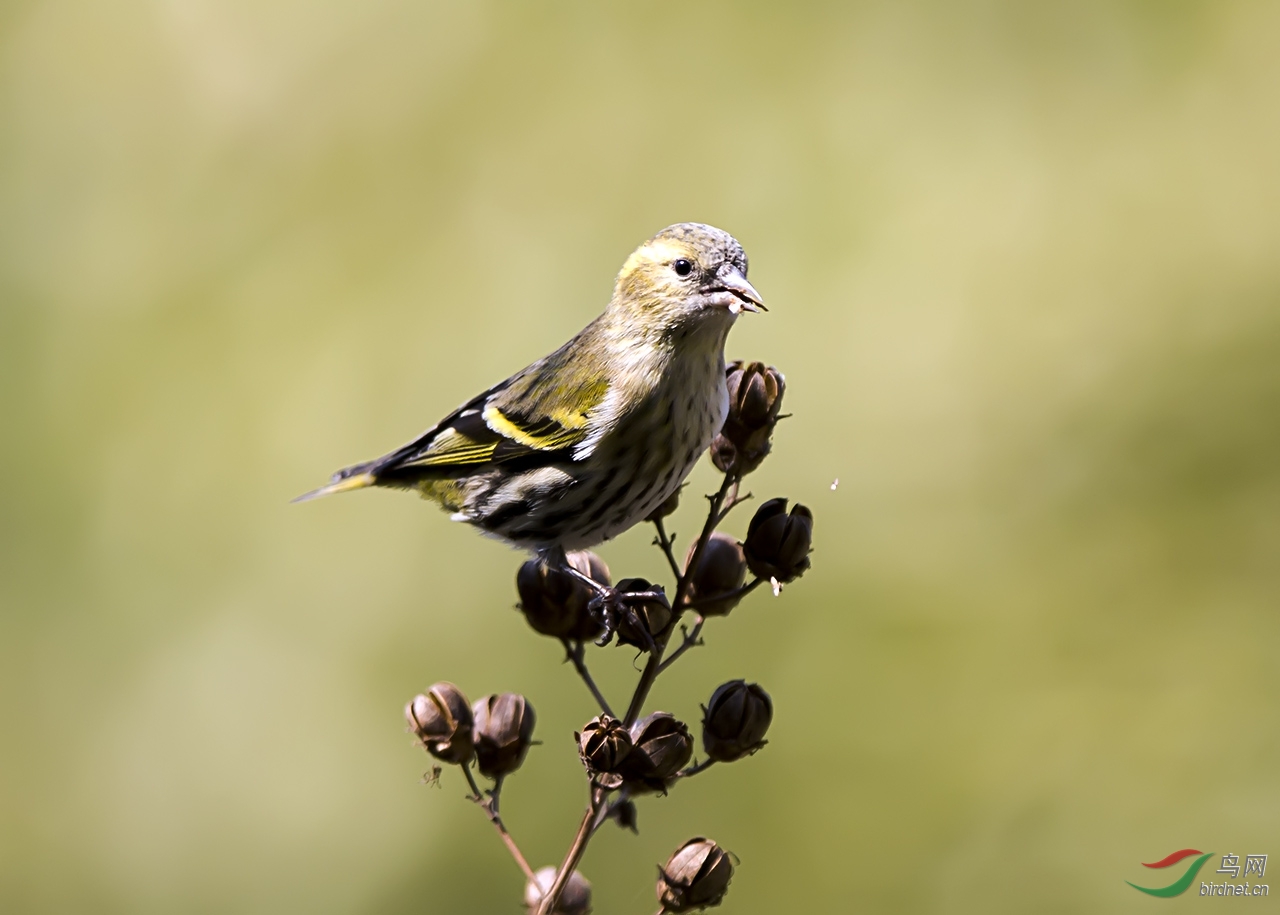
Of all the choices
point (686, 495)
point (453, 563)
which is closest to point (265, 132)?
point (453, 563)

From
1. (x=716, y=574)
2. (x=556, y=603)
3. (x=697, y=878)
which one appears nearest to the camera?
(x=697, y=878)

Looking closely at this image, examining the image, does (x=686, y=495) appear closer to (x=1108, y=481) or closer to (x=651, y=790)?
(x=1108, y=481)

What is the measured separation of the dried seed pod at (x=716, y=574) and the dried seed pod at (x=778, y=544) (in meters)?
0.05

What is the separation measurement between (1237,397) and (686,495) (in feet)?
7.50

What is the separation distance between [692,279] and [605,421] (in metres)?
0.38

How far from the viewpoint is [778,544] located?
200 cm

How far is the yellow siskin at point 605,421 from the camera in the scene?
2.49 m

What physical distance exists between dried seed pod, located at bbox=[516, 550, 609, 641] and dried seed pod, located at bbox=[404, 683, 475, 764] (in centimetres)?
23
